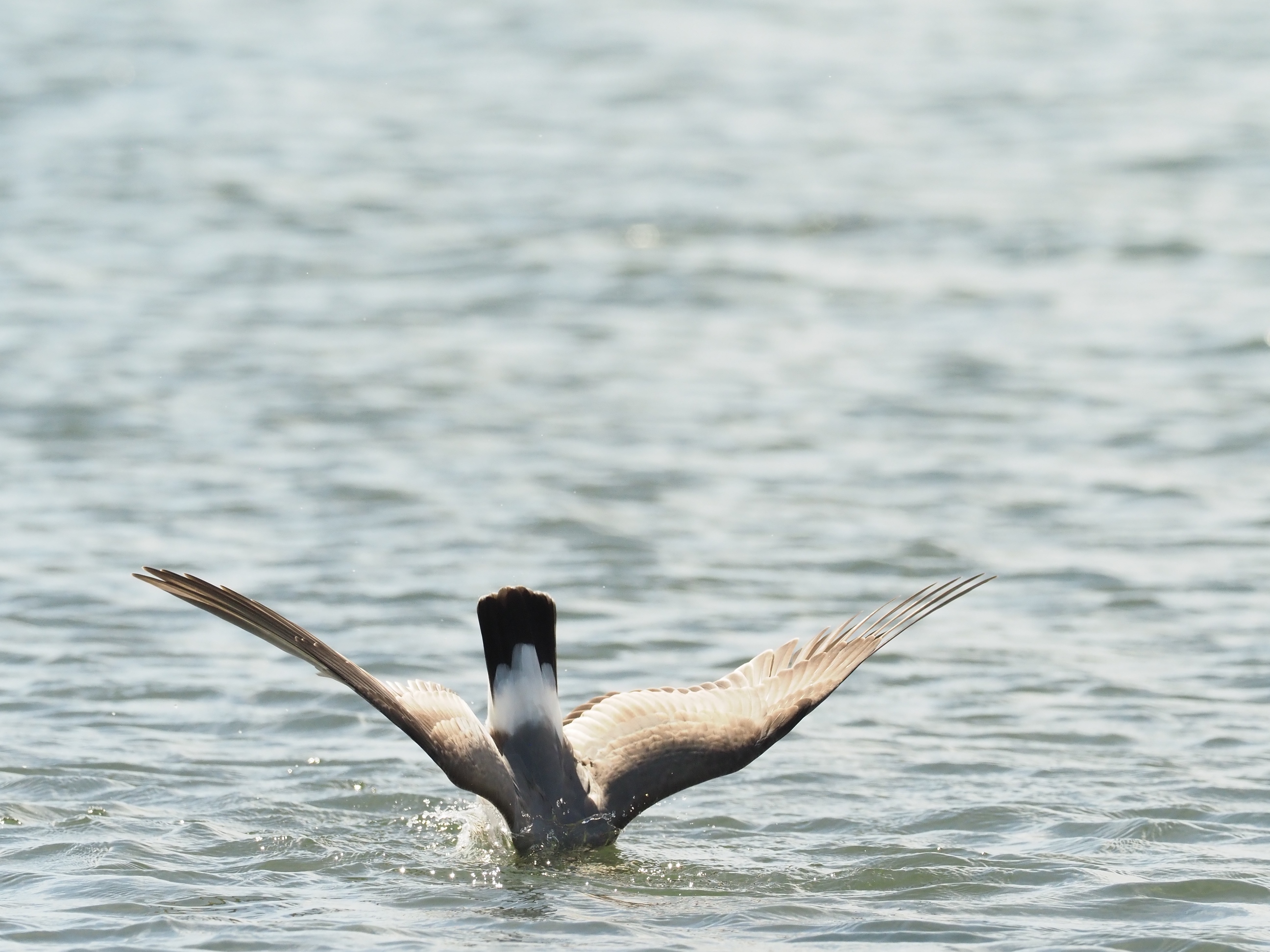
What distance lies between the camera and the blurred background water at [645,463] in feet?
22.4

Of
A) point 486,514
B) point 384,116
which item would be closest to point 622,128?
point 384,116

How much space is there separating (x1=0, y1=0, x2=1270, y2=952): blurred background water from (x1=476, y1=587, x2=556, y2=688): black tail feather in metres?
0.78

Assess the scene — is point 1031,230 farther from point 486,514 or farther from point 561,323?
point 486,514

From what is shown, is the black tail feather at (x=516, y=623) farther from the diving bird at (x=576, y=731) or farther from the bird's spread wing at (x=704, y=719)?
the bird's spread wing at (x=704, y=719)

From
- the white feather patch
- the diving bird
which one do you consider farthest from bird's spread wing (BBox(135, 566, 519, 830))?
the white feather patch

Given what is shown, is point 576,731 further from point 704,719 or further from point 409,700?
point 409,700

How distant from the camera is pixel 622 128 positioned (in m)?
20.9

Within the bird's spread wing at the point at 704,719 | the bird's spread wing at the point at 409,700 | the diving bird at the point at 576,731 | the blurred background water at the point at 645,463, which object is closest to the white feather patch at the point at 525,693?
the diving bird at the point at 576,731

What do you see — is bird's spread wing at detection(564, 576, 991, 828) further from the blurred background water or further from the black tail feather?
the black tail feather

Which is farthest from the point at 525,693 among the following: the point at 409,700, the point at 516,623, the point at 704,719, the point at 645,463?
the point at 645,463

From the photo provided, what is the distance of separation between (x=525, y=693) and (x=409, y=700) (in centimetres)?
54

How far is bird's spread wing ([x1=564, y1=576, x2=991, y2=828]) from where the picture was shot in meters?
6.92

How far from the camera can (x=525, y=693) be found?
22.3 ft

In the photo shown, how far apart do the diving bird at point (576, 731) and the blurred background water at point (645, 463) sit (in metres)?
0.23
